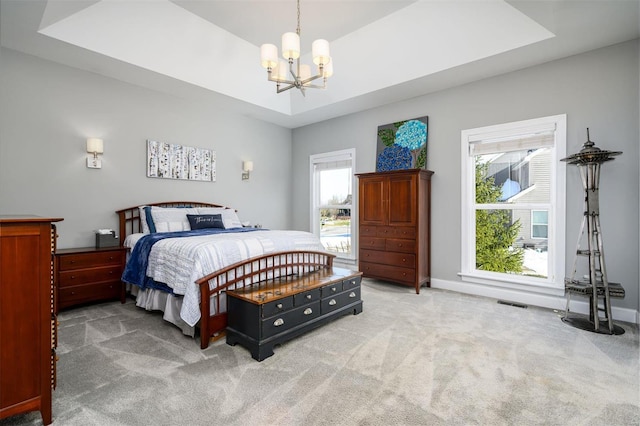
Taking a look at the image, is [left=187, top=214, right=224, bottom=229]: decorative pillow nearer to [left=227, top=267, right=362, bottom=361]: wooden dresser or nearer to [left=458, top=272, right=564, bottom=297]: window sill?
[left=227, top=267, right=362, bottom=361]: wooden dresser

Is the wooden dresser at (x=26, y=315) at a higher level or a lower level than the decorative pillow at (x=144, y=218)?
lower

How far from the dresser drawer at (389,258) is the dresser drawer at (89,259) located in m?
3.22

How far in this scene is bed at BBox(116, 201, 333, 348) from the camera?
259cm

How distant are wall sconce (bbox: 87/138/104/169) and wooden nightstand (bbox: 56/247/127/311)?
1.06 m

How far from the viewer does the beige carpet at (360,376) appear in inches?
68.0

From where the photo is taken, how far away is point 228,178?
5.45 m

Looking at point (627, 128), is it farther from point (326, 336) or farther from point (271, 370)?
point (271, 370)

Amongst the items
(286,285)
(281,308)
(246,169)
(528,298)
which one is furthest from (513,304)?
(246,169)

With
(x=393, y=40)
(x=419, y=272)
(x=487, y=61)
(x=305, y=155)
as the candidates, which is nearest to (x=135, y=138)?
(x=305, y=155)

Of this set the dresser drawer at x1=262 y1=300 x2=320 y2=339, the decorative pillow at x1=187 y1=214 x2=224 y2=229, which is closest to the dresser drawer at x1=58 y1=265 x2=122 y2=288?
the decorative pillow at x1=187 y1=214 x2=224 y2=229

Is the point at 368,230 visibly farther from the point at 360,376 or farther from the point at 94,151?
the point at 94,151

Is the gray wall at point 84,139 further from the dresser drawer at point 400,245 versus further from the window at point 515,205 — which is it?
the window at point 515,205

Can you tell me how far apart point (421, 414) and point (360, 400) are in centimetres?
35

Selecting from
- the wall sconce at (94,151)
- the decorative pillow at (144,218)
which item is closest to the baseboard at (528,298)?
the decorative pillow at (144,218)
